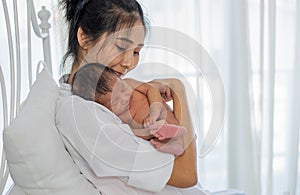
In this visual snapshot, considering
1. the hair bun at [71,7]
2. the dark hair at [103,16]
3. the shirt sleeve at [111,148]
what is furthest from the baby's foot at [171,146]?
the hair bun at [71,7]

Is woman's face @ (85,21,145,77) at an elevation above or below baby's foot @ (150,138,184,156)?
above

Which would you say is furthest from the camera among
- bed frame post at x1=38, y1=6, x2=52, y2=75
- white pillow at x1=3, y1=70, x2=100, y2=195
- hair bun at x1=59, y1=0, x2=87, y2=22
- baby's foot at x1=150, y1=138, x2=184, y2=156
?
bed frame post at x1=38, y1=6, x2=52, y2=75

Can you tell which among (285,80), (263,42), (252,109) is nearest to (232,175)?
(252,109)

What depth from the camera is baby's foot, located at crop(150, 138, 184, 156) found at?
99 centimetres

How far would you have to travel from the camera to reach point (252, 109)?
7.55 feet

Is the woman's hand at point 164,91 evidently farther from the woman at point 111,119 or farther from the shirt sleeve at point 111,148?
the shirt sleeve at point 111,148

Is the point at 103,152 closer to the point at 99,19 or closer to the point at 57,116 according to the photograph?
the point at 57,116

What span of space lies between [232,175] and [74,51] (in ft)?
4.93

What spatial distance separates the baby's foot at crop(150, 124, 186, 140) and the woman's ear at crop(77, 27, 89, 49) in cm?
29

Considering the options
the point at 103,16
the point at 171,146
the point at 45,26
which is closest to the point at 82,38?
the point at 103,16

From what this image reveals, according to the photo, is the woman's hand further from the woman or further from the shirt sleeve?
the shirt sleeve

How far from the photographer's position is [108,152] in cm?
96

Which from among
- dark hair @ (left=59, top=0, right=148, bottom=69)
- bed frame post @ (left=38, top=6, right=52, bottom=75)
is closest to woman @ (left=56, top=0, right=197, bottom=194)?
dark hair @ (left=59, top=0, right=148, bottom=69)

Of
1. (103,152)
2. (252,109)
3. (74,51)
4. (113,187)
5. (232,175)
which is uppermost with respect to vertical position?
(74,51)
